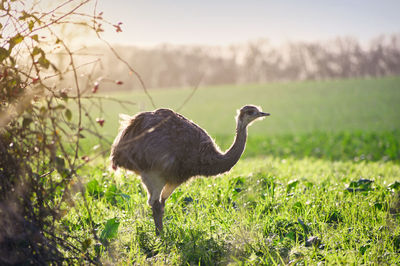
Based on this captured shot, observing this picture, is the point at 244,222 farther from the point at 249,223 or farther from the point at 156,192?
the point at 156,192

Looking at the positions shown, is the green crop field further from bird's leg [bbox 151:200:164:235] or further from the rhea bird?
the rhea bird

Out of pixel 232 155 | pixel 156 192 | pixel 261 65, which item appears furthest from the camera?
pixel 261 65

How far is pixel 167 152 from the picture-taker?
15.1 feet

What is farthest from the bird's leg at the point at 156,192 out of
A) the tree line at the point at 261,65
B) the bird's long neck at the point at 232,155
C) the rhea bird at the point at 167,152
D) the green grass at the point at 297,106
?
the tree line at the point at 261,65

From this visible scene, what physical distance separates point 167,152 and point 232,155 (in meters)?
0.82

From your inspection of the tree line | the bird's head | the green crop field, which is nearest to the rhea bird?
the bird's head

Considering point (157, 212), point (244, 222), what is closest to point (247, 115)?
point (244, 222)

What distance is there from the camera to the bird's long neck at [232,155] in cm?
488

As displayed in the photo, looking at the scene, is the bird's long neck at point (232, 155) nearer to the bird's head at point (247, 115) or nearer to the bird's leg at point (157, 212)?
the bird's head at point (247, 115)

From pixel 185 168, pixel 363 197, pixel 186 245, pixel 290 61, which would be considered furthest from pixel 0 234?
pixel 290 61

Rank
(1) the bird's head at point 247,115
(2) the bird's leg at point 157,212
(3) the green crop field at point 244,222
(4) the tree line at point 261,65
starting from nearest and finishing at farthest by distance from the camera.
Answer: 1. (3) the green crop field at point 244,222
2. (2) the bird's leg at point 157,212
3. (1) the bird's head at point 247,115
4. (4) the tree line at point 261,65

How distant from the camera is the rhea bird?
4.61 metres

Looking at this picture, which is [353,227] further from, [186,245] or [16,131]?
[16,131]

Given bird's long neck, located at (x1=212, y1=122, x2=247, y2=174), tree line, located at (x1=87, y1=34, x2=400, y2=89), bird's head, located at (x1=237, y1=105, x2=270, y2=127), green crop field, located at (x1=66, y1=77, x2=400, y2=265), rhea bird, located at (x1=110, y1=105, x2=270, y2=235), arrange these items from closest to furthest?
green crop field, located at (x1=66, y1=77, x2=400, y2=265), rhea bird, located at (x1=110, y1=105, x2=270, y2=235), bird's long neck, located at (x1=212, y1=122, x2=247, y2=174), bird's head, located at (x1=237, y1=105, x2=270, y2=127), tree line, located at (x1=87, y1=34, x2=400, y2=89)
